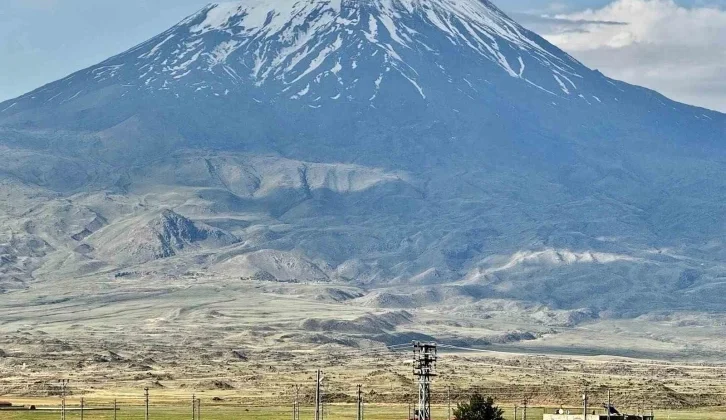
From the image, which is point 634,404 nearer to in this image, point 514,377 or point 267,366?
point 514,377

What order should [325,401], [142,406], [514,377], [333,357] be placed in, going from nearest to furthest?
[142,406] < [325,401] < [514,377] < [333,357]

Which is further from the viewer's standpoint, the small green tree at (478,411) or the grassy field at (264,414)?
the grassy field at (264,414)

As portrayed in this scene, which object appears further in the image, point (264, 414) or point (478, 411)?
point (264, 414)

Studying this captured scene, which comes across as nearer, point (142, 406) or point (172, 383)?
point (142, 406)

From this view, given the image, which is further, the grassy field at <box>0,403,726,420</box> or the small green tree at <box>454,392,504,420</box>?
the grassy field at <box>0,403,726,420</box>

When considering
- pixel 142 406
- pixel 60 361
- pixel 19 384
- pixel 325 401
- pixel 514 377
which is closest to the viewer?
pixel 142 406

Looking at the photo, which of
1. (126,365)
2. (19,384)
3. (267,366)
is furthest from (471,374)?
(19,384)

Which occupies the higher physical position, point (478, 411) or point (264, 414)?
point (264, 414)
